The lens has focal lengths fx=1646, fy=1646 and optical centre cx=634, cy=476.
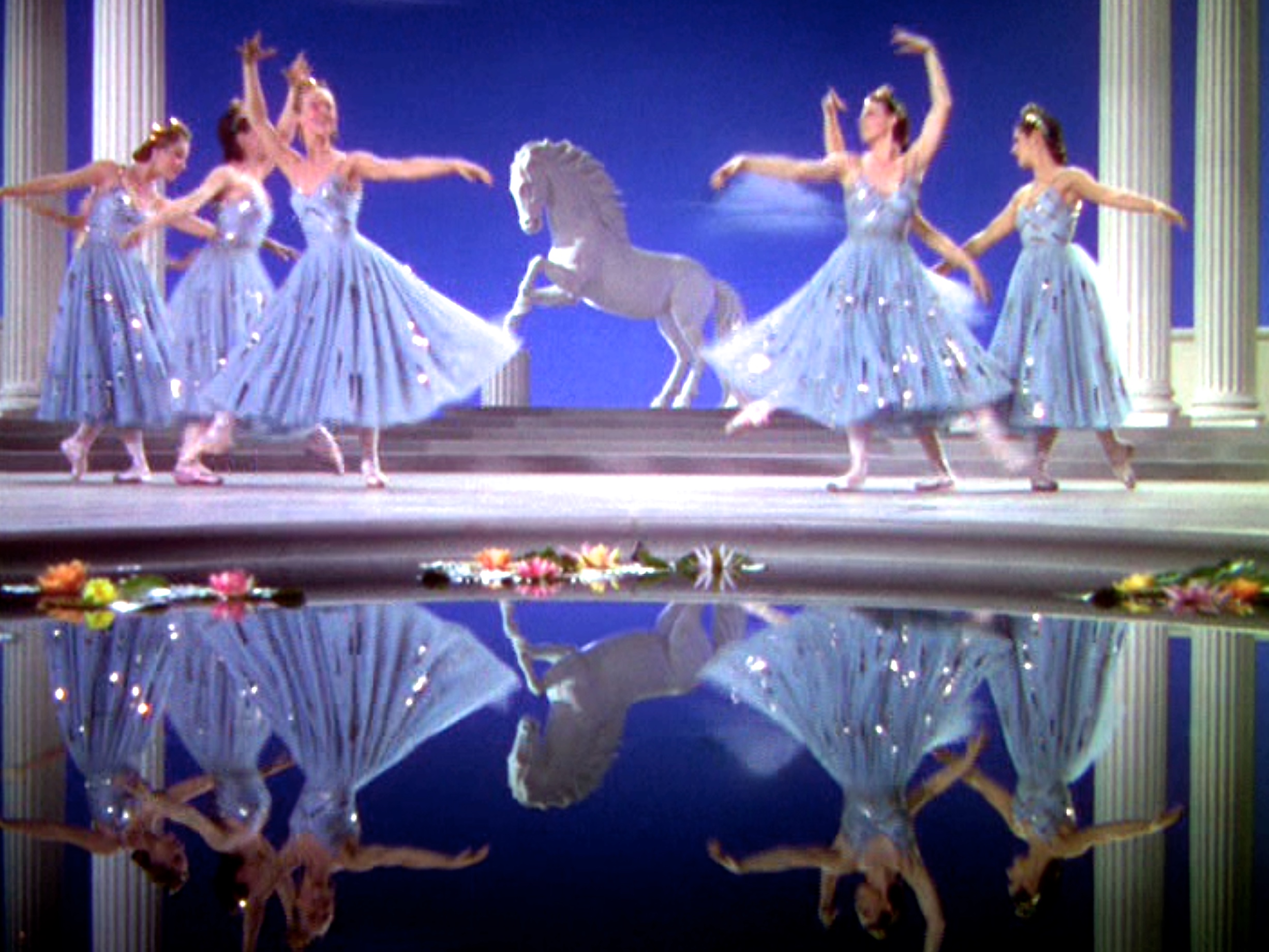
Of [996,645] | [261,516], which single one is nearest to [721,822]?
[996,645]

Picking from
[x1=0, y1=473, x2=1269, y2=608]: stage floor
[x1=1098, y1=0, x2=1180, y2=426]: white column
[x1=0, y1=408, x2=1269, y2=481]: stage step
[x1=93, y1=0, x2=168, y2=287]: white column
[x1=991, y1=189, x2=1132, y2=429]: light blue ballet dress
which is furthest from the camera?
[x1=1098, y1=0, x2=1180, y2=426]: white column

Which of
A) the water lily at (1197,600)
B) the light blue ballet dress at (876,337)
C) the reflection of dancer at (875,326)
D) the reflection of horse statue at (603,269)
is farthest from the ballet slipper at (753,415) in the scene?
the reflection of horse statue at (603,269)

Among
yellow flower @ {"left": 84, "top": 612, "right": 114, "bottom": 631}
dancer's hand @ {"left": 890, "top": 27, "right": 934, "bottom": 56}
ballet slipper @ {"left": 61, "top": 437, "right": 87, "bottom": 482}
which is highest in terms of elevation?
dancer's hand @ {"left": 890, "top": 27, "right": 934, "bottom": 56}

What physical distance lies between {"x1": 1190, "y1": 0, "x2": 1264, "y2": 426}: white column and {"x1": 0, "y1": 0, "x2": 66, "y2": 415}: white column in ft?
27.6

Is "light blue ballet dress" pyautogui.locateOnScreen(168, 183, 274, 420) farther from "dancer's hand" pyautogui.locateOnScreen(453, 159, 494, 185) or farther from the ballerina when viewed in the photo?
"dancer's hand" pyautogui.locateOnScreen(453, 159, 494, 185)

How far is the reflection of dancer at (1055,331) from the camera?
7.70 meters

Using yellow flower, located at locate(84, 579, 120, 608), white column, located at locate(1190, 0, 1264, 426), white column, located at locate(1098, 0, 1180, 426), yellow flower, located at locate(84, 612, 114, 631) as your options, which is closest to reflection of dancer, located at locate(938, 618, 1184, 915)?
yellow flower, located at locate(84, 612, 114, 631)

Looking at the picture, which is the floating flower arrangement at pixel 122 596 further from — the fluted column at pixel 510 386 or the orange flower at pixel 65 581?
the fluted column at pixel 510 386

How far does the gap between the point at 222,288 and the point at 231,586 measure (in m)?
4.74

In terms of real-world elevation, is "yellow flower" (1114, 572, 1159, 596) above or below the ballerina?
below

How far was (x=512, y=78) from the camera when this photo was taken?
16.0 meters

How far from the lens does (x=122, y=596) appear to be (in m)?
3.44

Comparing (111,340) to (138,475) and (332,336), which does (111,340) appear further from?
(332,336)

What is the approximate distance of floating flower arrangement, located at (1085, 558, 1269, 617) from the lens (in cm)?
354
